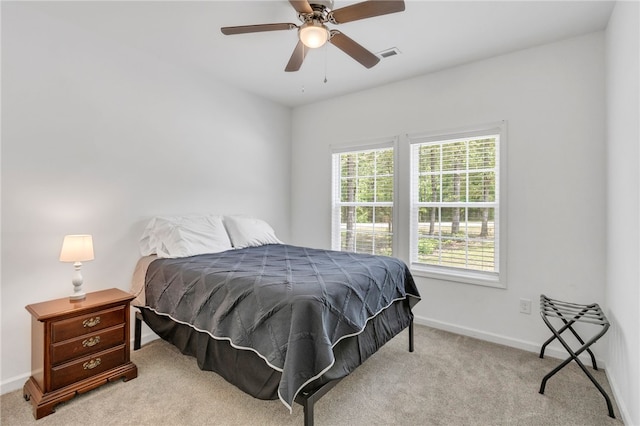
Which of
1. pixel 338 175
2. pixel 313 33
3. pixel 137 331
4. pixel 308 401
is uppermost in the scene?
pixel 313 33

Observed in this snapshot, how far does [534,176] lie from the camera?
2.81m

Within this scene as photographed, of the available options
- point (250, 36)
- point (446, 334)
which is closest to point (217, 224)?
point (250, 36)

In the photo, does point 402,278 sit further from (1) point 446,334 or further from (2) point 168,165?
(2) point 168,165

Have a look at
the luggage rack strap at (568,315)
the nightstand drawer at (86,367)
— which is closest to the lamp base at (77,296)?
the nightstand drawer at (86,367)

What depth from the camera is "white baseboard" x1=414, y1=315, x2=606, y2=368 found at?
264cm

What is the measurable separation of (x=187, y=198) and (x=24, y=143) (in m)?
1.36

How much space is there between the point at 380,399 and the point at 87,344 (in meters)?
2.04

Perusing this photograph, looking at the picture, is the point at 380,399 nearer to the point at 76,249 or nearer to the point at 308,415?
the point at 308,415

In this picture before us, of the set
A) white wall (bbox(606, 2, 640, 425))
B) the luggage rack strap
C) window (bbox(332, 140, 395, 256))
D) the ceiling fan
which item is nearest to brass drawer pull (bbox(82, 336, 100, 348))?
the ceiling fan

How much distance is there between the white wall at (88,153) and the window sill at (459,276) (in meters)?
2.45

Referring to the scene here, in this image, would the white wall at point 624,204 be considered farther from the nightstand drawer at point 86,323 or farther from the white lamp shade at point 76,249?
the white lamp shade at point 76,249

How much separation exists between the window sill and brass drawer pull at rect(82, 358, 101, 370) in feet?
9.73

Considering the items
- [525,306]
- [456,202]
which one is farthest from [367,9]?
[525,306]

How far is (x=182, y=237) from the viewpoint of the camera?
9.29 feet
